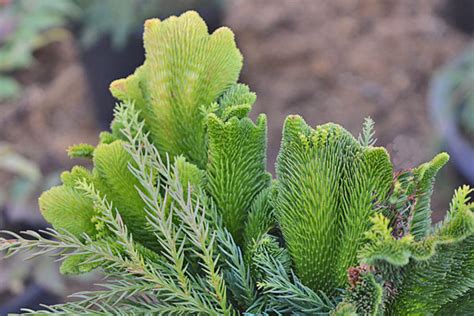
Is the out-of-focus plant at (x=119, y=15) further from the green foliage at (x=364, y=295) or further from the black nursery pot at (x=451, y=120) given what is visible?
the green foliage at (x=364, y=295)

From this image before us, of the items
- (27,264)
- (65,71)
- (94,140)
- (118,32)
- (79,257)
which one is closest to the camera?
(79,257)

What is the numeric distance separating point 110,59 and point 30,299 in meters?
1.31

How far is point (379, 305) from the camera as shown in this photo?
650 mm

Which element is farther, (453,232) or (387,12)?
(387,12)

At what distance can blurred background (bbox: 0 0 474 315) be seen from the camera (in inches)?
102

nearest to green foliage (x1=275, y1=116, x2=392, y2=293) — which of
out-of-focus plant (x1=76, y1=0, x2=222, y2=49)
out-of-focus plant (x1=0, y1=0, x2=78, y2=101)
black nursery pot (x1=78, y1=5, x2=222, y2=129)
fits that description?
out-of-focus plant (x1=0, y1=0, x2=78, y2=101)

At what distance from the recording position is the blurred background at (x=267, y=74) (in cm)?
258

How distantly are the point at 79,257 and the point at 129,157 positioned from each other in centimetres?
13

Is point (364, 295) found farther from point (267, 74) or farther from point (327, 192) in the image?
point (267, 74)

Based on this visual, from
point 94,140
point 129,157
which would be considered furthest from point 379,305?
point 94,140

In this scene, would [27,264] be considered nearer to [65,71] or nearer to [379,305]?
[65,71]

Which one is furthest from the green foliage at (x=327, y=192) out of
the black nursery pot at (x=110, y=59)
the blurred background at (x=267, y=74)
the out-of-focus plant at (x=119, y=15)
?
the black nursery pot at (x=110, y=59)

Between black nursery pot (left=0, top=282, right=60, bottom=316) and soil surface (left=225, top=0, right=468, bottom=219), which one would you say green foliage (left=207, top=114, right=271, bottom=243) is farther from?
soil surface (left=225, top=0, right=468, bottom=219)

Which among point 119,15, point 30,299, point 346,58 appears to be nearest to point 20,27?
point 119,15
